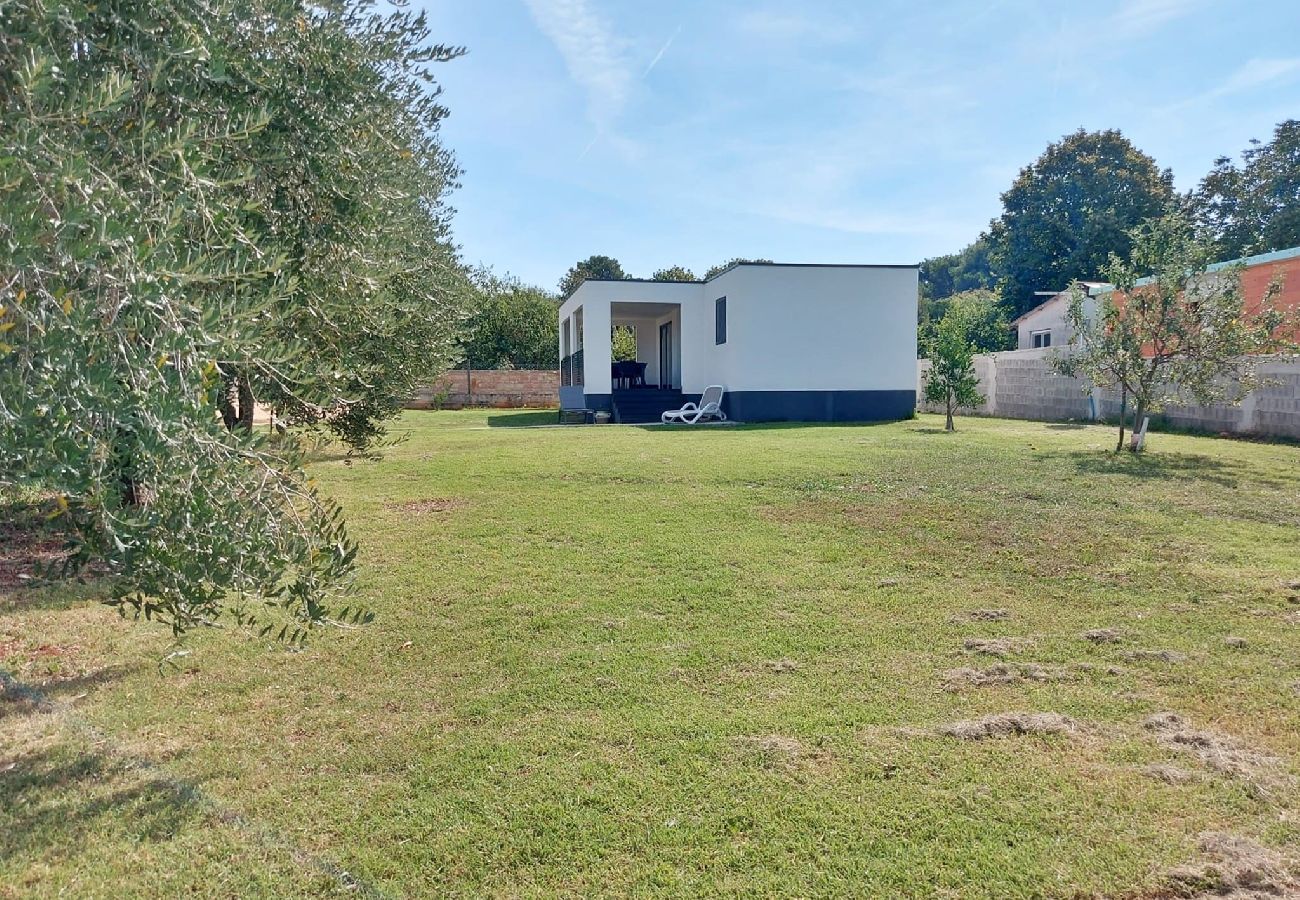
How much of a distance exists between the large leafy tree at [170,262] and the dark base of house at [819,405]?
53.3ft

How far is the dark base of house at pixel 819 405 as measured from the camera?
63.6 ft

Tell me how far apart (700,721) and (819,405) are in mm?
16667

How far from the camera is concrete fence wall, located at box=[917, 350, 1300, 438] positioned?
13609mm

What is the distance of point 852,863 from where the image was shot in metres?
2.57

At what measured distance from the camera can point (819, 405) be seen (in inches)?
770

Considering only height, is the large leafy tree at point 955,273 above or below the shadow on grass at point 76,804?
above

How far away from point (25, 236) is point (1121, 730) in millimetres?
4283

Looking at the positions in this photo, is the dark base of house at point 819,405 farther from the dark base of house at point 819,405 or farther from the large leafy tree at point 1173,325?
the large leafy tree at point 1173,325

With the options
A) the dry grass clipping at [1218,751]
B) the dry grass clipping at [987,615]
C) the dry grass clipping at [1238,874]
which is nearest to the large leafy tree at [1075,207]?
the dry grass clipping at [987,615]

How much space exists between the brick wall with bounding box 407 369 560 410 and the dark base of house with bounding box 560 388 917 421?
9928 mm

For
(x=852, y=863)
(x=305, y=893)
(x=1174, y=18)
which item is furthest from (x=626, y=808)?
(x=1174, y=18)

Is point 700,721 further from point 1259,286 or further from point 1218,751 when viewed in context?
point 1259,286

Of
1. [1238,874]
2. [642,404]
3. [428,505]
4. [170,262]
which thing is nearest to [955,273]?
[642,404]

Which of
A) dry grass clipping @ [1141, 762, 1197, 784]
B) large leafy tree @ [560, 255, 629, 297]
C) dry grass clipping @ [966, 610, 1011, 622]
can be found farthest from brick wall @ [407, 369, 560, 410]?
large leafy tree @ [560, 255, 629, 297]
